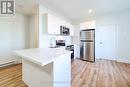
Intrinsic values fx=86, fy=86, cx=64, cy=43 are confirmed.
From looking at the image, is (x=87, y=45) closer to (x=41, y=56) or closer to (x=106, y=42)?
(x=106, y=42)

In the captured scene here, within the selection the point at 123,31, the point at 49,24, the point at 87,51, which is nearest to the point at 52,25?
the point at 49,24

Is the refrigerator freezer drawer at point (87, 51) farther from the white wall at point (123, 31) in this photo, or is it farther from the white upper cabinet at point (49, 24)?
the white upper cabinet at point (49, 24)

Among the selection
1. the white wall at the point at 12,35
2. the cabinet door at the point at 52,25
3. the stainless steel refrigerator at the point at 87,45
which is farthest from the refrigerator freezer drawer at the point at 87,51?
the white wall at the point at 12,35

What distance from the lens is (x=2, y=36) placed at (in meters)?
3.69

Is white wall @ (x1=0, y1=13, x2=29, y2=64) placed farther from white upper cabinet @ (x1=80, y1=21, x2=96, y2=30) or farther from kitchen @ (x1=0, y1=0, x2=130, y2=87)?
white upper cabinet @ (x1=80, y1=21, x2=96, y2=30)

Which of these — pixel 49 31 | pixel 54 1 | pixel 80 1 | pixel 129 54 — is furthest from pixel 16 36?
pixel 129 54

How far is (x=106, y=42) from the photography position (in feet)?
16.7

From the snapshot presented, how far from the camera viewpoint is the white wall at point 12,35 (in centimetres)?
372

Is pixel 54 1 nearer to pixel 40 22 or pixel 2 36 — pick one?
pixel 40 22

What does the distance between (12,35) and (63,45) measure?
245 centimetres

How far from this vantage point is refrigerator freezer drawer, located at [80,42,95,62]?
4.60 m

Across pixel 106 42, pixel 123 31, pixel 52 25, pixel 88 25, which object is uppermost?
pixel 88 25

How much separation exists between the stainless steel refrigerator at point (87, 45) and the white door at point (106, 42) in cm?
95

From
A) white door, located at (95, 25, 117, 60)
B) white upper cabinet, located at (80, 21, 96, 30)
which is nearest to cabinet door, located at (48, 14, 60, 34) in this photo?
white upper cabinet, located at (80, 21, 96, 30)
